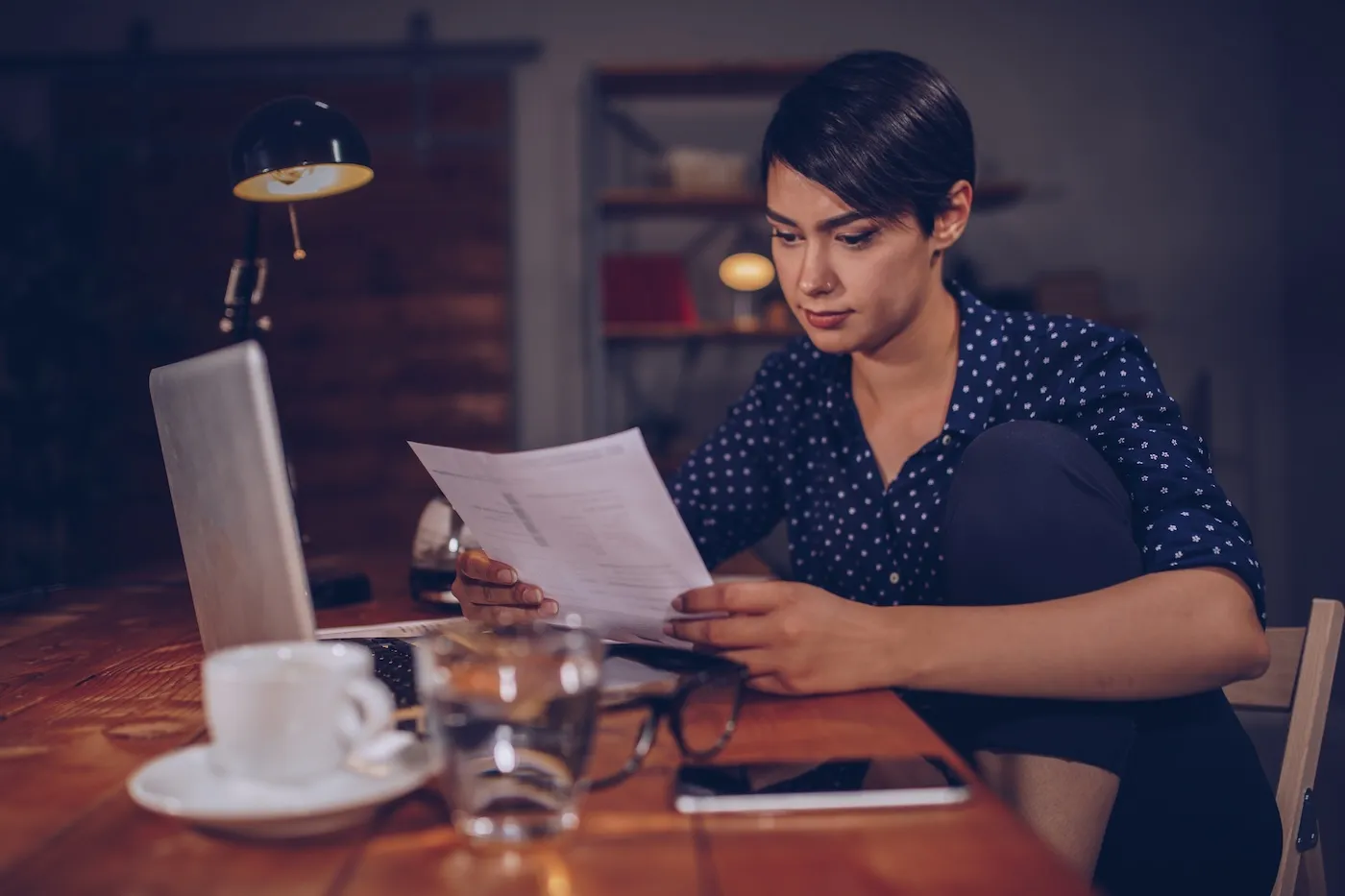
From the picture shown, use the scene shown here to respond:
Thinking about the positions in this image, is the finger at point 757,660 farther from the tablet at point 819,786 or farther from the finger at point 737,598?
the tablet at point 819,786

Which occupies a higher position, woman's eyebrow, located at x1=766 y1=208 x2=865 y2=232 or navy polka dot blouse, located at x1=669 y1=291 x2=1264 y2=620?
woman's eyebrow, located at x1=766 y1=208 x2=865 y2=232

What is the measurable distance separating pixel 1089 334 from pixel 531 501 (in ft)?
2.12

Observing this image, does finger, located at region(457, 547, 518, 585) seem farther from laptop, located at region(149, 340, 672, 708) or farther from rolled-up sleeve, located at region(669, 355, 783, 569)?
rolled-up sleeve, located at region(669, 355, 783, 569)

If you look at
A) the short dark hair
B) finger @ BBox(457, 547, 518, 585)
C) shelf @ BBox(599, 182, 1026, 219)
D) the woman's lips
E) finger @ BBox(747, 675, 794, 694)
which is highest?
shelf @ BBox(599, 182, 1026, 219)

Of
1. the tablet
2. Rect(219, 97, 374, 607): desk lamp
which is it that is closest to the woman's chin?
Rect(219, 97, 374, 607): desk lamp

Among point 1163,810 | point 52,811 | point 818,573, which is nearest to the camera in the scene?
point 52,811

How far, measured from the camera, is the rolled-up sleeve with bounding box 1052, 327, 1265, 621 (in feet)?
2.79

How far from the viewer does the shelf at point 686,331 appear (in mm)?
3387

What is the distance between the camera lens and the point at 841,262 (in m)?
1.19

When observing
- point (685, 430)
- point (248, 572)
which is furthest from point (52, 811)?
point (685, 430)

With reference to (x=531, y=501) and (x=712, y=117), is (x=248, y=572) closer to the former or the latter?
(x=531, y=501)

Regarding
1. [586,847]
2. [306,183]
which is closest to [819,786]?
[586,847]

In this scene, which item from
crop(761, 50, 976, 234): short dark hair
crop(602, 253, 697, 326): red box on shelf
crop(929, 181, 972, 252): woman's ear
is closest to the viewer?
crop(761, 50, 976, 234): short dark hair

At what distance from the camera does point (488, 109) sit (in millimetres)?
3902
